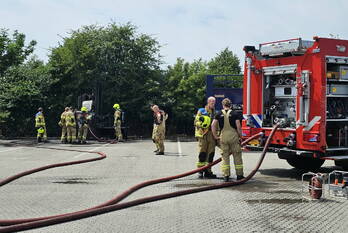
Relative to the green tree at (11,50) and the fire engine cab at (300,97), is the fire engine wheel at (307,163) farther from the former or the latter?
the green tree at (11,50)

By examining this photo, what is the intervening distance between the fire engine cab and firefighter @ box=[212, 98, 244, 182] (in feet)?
4.03

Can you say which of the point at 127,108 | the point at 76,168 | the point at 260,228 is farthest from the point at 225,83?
the point at 260,228

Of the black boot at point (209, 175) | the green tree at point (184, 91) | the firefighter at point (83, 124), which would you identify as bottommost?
the black boot at point (209, 175)

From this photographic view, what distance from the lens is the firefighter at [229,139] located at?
856 centimetres

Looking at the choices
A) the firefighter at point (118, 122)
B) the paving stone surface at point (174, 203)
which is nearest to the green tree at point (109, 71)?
the firefighter at point (118, 122)

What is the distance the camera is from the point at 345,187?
7078 millimetres

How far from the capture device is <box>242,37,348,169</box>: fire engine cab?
8.69m

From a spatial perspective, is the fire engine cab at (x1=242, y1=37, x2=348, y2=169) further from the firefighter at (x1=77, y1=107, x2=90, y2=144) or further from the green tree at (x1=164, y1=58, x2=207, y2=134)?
the green tree at (x1=164, y1=58, x2=207, y2=134)

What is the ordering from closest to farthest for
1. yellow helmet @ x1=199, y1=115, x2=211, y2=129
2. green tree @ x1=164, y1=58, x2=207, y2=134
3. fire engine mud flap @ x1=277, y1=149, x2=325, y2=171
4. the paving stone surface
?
1. the paving stone surface
2. yellow helmet @ x1=199, y1=115, x2=211, y2=129
3. fire engine mud flap @ x1=277, y1=149, x2=325, y2=171
4. green tree @ x1=164, y1=58, x2=207, y2=134

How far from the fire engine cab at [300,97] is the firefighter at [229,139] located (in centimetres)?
123

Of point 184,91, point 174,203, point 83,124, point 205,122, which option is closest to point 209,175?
point 205,122

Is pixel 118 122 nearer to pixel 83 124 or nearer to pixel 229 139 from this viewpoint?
pixel 83 124

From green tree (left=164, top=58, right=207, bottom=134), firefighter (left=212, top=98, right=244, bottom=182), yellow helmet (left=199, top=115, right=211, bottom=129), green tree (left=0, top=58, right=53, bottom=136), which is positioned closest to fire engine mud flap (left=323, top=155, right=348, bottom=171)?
firefighter (left=212, top=98, right=244, bottom=182)

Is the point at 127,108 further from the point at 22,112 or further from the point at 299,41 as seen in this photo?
the point at 299,41
